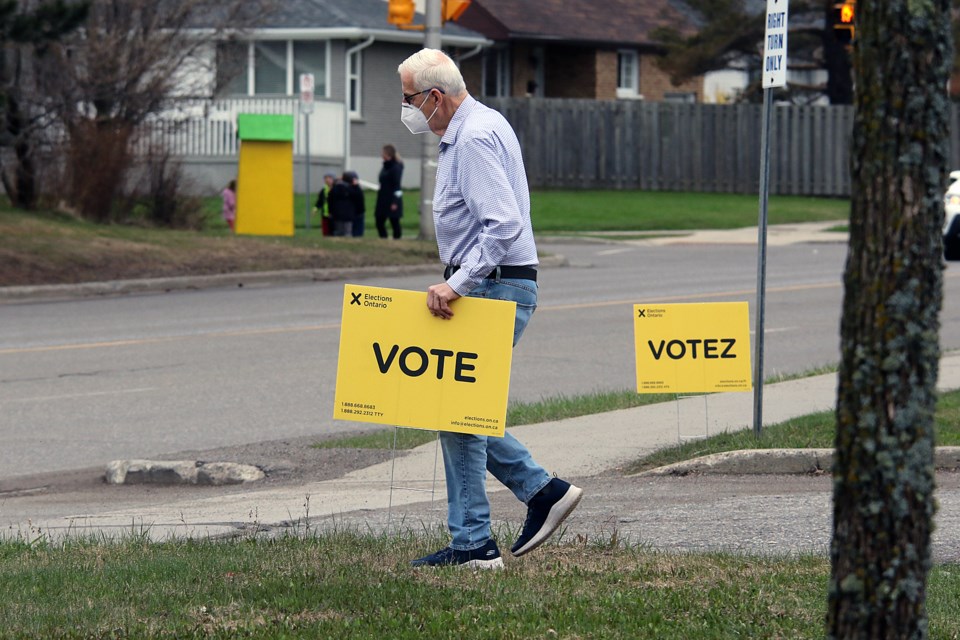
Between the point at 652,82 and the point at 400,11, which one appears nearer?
the point at 400,11

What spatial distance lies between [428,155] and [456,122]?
61.6ft

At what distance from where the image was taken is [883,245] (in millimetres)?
3424

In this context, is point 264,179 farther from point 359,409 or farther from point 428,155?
point 359,409

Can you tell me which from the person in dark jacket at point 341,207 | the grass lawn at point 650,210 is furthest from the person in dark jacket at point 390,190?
the grass lawn at point 650,210

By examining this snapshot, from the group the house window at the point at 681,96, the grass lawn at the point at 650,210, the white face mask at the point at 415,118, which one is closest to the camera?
the white face mask at the point at 415,118

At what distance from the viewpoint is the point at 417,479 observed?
8.78 meters

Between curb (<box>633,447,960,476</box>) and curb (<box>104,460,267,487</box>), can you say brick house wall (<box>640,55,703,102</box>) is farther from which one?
curb (<box>104,460,267,487</box>)

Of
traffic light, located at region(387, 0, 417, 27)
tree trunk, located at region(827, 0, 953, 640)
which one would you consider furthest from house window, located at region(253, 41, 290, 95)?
tree trunk, located at region(827, 0, 953, 640)

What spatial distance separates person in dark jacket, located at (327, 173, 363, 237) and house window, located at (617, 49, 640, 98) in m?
23.3

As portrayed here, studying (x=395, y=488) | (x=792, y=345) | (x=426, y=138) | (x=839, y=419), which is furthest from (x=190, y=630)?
(x=426, y=138)

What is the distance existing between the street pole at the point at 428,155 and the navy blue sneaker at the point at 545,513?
15.8m

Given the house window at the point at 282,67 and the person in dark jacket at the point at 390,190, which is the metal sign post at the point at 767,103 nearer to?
the person in dark jacket at the point at 390,190

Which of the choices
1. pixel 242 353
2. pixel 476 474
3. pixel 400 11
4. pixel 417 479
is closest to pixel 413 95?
pixel 476 474

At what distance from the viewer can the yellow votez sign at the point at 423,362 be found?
19.2ft
